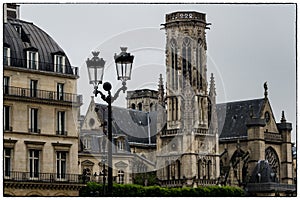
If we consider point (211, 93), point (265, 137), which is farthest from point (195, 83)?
point (265, 137)

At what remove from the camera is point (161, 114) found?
112625 millimetres

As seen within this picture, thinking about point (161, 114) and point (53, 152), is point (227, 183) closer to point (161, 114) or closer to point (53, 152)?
point (161, 114)

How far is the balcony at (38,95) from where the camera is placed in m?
50.4

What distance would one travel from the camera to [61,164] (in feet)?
172

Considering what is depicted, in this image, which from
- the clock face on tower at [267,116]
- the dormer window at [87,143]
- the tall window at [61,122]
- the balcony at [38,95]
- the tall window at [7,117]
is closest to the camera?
the tall window at [7,117]

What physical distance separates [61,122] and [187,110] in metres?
57.1

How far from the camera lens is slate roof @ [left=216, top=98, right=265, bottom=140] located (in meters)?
113

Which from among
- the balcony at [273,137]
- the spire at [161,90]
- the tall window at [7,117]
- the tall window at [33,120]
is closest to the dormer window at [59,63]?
the tall window at [33,120]

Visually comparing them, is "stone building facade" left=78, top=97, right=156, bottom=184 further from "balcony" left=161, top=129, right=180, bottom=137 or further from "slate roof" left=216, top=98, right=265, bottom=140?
"slate roof" left=216, top=98, right=265, bottom=140

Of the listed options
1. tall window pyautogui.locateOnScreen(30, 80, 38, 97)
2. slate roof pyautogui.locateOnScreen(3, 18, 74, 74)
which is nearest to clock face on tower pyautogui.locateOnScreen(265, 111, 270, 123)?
slate roof pyautogui.locateOnScreen(3, 18, 74, 74)

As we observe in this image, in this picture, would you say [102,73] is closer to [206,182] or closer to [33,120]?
[33,120]

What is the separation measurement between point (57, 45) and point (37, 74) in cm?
266

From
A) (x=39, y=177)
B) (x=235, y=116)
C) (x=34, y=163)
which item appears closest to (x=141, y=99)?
(x=235, y=116)

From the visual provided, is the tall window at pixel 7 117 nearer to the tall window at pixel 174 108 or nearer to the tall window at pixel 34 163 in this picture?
the tall window at pixel 34 163
